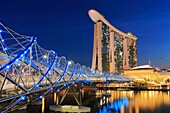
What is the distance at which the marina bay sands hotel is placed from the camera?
11844 cm

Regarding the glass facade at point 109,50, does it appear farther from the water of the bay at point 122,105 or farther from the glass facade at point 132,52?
the water of the bay at point 122,105

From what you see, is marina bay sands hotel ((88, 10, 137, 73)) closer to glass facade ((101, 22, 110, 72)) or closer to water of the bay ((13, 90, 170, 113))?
glass facade ((101, 22, 110, 72))

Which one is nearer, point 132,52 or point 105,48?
point 105,48

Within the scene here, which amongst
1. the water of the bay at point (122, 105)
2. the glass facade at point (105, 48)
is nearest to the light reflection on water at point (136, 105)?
the water of the bay at point (122, 105)

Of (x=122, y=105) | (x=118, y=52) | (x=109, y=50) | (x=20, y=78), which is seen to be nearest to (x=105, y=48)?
(x=109, y=50)

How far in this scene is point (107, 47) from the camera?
4951 inches

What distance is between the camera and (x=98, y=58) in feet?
383

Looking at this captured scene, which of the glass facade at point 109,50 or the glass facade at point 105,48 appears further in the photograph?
the glass facade at point 105,48

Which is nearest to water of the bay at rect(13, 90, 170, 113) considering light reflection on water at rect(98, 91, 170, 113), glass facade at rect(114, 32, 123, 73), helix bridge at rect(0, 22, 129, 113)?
light reflection on water at rect(98, 91, 170, 113)

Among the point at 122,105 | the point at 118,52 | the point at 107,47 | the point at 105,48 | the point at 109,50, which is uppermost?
the point at 107,47

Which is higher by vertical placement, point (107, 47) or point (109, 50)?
point (107, 47)

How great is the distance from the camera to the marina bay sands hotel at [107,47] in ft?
389

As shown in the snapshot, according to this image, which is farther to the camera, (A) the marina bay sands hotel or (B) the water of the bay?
(A) the marina bay sands hotel

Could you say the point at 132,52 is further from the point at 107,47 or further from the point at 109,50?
the point at 109,50
